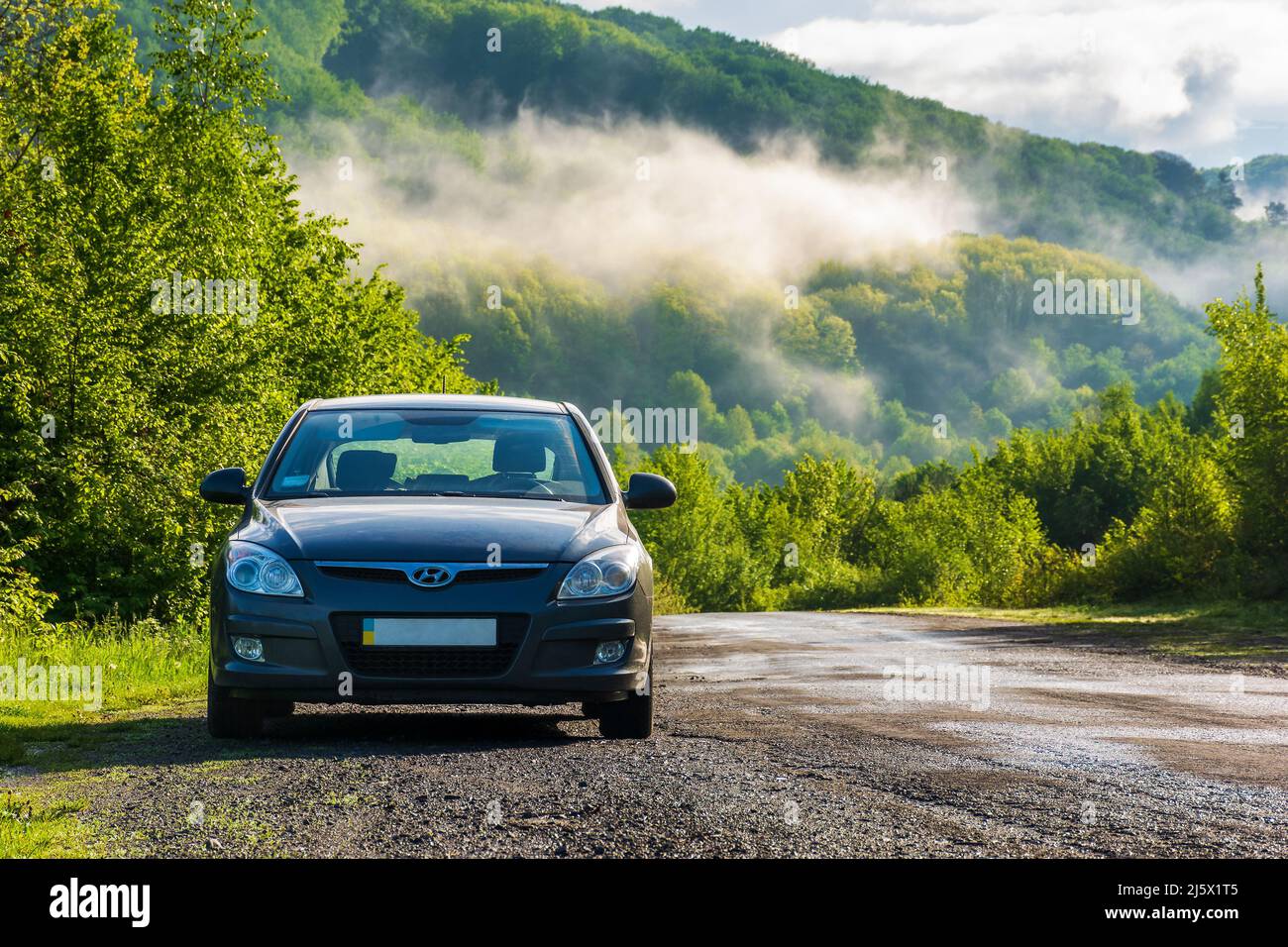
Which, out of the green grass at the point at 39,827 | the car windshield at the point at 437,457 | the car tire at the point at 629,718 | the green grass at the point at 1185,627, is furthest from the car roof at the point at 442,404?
the green grass at the point at 1185,627

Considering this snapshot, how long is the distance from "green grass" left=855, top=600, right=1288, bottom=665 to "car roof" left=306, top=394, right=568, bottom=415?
11.0 m

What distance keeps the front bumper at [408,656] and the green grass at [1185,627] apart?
477 inches

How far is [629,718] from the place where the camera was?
833 cm

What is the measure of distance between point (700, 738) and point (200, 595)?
1463 centimetres

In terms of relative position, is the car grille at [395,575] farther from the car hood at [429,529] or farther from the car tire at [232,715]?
the car tire at [232,715]

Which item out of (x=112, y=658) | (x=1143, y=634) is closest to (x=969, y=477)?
(x=1143, y=634)

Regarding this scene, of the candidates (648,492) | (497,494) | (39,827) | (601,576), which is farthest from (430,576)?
(39,827)

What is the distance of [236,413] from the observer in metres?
21.9

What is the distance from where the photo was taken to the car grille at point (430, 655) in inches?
295

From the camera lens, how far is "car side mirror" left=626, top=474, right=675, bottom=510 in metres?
8.95

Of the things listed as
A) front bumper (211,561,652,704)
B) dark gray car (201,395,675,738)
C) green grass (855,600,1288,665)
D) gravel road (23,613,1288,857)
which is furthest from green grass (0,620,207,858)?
green grass (855,600,1288,665)

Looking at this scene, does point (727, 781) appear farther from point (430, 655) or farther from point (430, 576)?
point (430, 576)

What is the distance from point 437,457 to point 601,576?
6.50ft

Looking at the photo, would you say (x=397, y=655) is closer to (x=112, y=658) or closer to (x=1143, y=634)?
(x=112, y=658)
